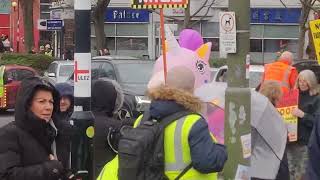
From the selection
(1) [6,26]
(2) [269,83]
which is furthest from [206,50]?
(1) [6,26]

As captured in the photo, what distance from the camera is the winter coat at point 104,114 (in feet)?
18.4

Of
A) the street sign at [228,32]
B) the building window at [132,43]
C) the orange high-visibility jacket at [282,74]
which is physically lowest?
the orange high-visibility jacket at [282,74]

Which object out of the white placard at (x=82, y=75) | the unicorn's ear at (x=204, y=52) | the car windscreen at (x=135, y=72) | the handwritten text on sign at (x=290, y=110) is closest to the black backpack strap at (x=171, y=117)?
the white placard at (x=82, y=75)

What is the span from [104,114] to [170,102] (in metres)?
1.57

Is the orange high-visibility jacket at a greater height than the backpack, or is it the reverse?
the orange high-visibility jacket

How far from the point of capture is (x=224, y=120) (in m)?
5.76

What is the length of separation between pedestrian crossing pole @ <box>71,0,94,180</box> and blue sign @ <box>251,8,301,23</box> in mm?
34826

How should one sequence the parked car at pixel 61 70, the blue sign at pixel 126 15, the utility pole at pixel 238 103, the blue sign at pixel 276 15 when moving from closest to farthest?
the utility pole at pixel 238 103 < the parked car at pixel 61 70 < the blue sign at pixel 276 15 < the blue sign at pixel 126 15

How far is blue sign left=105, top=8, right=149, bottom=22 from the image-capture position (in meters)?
42.2

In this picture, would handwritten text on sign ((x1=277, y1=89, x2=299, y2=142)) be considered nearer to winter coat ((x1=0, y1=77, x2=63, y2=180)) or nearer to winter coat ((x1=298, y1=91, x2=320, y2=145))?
winter coat ((x1=298, y1=91, x2=320, y2=145))

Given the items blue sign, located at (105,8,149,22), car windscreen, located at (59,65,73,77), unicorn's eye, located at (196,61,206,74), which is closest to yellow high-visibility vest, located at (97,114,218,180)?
unicorn's eye, located at (196,61,206,74)

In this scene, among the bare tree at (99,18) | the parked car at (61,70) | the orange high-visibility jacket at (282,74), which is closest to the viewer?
the orange high-visibility jacket at (282,74)

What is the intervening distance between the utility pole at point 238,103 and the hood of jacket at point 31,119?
1.71 m

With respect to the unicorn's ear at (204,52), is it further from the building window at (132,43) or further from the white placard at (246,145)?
the building window at (132,43)
